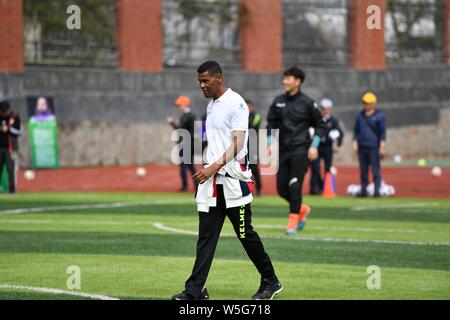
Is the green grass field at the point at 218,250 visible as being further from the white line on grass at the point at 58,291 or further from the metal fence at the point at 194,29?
the metal fence at the point at 194,29

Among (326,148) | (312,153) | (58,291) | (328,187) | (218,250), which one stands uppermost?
(312,153)

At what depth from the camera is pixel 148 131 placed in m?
36.8

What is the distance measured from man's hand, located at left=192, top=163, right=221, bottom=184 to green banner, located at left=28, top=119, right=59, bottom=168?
23.5 m

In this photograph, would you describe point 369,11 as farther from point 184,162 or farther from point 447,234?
point 447,234

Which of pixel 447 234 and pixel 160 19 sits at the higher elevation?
pixel 160 19

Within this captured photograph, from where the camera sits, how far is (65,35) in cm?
3422

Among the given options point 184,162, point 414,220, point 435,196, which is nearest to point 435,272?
point 414,220

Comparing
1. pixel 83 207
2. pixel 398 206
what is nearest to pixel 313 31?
pixel 398 206

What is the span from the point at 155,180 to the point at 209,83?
69.8ft

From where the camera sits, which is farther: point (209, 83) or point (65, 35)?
point (65, 35)

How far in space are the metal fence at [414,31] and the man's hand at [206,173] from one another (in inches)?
1317

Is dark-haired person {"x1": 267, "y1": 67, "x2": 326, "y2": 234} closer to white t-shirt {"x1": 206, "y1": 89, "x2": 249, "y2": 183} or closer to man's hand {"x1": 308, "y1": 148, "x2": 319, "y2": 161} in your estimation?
man's hand {"x1": 308, "y1": 148, "x2": 319, "y2": 161}

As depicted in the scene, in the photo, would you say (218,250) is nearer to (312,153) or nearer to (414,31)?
(312,153)
